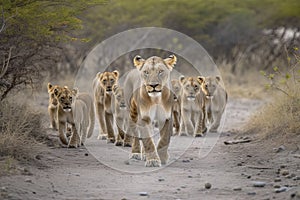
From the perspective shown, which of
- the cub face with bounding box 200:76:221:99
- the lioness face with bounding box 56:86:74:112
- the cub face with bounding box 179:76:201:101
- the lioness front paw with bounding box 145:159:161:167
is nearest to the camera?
the lioness front paw with bounding box 145:159:161:167

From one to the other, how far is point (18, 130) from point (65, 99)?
1.40 meters

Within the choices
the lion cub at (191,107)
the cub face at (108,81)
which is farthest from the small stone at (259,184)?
the lion cub at (191,107)

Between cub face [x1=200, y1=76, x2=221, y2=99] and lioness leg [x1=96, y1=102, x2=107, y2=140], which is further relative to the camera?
cub face [x1=200, y1=76, x2=221, y2=99]

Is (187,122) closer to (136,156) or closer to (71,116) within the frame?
(71,116)

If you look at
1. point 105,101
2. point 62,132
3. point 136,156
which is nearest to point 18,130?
point 62,132

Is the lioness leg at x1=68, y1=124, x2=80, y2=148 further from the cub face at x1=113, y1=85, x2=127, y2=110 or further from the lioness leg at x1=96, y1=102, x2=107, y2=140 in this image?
the lioness leg at x1=96, y1=102, x2=107, y2=140

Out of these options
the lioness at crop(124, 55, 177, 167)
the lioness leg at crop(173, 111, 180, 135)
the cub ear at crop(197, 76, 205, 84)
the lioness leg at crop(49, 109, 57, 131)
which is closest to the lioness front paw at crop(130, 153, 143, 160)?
the lioness at crop(124, 55, 177, 167)

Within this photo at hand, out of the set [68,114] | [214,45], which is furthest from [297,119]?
[214,45]

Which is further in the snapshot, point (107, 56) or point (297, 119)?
point (107, 56)

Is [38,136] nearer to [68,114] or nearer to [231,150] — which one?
[68,114]

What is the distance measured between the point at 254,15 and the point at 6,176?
2090cm

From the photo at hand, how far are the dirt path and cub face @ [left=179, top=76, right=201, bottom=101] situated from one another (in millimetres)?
1522

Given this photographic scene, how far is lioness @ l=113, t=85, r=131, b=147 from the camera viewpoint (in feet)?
37.8

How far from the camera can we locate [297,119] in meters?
10.6
